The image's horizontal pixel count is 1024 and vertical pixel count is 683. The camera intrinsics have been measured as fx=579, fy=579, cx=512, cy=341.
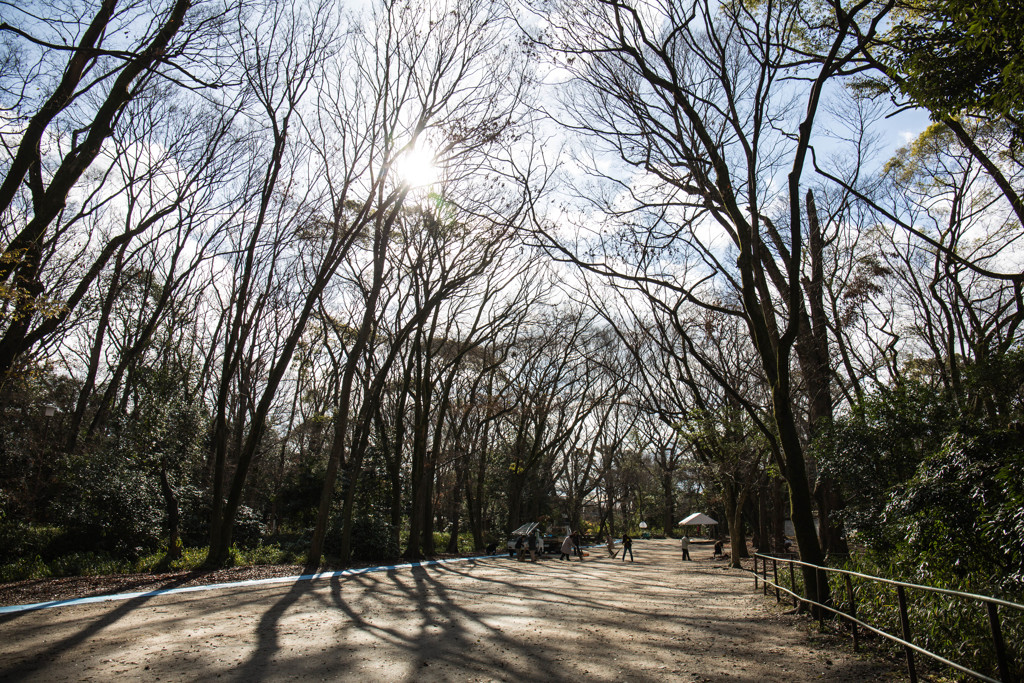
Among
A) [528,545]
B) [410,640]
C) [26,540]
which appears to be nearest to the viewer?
[410,640]

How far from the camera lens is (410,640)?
6.51 m

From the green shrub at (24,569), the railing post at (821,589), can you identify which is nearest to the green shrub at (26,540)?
the green shrub at (24,569)

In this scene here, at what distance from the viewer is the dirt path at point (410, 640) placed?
5.13 metres

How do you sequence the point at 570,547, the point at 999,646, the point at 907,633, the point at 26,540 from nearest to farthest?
the point at 999,646 < the point at 907,633 < the point at 26,540 < the point at 570,547

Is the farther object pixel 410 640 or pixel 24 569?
pixel 24 569

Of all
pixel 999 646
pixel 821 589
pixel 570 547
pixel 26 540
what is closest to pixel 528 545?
pixel 570 547

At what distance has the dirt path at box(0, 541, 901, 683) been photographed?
16.8 feet

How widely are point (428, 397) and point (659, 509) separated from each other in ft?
122

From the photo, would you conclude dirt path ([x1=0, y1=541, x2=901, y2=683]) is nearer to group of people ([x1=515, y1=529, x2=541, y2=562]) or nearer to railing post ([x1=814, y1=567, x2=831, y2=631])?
railing post ([x1=814, y1=567, x2=831, y2=631])

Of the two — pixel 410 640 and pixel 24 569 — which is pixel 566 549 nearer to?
pixel 24 569

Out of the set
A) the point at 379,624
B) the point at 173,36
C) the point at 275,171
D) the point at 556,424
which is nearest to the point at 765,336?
the point at 379,624

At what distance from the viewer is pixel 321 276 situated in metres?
14.0

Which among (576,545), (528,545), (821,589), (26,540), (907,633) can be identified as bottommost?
(576,545)

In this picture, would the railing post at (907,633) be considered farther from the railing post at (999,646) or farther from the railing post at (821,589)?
the railing post at (821,589)
